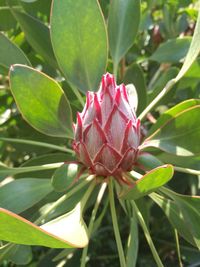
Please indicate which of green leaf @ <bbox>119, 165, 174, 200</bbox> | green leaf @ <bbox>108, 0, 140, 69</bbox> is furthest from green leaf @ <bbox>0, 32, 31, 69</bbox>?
green leaf @ <bbox>119, 165, 174, 200</bbox>

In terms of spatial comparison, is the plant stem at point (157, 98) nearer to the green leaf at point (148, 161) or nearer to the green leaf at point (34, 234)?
the green leaf at point (148, 161)

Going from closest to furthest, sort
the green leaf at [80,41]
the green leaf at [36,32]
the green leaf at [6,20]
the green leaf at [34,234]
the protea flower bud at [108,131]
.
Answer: the green leaf at [34,234]
the protea flower bud at [108,131]
the green leaf at [80,41]
the green leaf at [36,32]
the green leaf at [6,20]

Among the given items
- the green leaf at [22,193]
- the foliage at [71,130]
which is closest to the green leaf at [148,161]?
the foliage at [71,130]

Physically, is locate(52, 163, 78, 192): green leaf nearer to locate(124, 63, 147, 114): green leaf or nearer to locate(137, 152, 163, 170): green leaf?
locate(137, 152, 163, 170): green leaf

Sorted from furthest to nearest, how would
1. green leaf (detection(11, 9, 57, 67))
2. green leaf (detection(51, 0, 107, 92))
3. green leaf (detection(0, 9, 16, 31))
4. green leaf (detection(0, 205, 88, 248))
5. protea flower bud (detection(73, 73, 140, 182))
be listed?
green leaf (detection(0, 9, 16, 31)) < green leaf (detection(11, 9, 57, 67)) < green leaf (detection(51, 0, 107, 92)) < protea flower bud (detection(73, 73, 140, 182)) < green leaf (detection(0, 205, 88, 248))

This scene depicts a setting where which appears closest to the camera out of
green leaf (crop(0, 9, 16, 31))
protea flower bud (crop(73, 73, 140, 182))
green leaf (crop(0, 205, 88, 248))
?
green leaf (crop(0, 205, 88, 248))

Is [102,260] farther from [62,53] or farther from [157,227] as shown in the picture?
[62,53]
